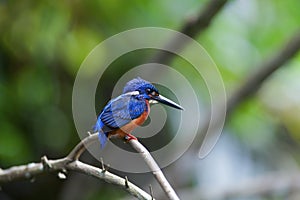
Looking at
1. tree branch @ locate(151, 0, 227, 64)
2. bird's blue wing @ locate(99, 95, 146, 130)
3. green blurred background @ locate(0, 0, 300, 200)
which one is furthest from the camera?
green blurred background @ locate(0, 0, 300, 200)

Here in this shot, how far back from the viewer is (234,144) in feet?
9.05

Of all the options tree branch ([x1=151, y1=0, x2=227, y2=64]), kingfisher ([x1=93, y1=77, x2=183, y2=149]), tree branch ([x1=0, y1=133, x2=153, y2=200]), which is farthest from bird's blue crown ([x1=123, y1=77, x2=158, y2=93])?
tree branch ([x1=151, y1=0, x2=227, y2=64])

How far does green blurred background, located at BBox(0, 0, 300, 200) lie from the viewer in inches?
92.8

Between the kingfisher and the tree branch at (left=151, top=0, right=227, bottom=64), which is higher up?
the tree branch at (left=151, top=0, right=227, bottom=64)

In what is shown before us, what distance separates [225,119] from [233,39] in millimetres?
385

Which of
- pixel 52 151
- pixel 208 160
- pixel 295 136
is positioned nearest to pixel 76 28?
pixel 52 151

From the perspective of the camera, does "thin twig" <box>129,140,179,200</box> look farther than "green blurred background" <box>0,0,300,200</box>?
No

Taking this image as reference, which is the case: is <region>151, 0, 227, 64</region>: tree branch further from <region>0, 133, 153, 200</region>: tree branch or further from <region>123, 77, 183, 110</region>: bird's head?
<region>123, 77, 183, 110</region>: bird's head

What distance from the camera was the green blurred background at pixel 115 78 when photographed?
2.36 meters

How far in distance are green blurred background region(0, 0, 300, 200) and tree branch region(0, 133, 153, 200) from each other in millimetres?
947

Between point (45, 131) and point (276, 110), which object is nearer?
point (45, 131)

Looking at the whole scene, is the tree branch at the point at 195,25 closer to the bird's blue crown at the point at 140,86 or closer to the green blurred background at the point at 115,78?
the green blurred background at the point at 115,78

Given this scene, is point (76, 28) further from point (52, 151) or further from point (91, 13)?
point (52, 151)

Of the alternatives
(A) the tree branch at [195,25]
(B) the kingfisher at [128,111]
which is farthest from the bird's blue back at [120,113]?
(A) the tree branch at [195,25]
